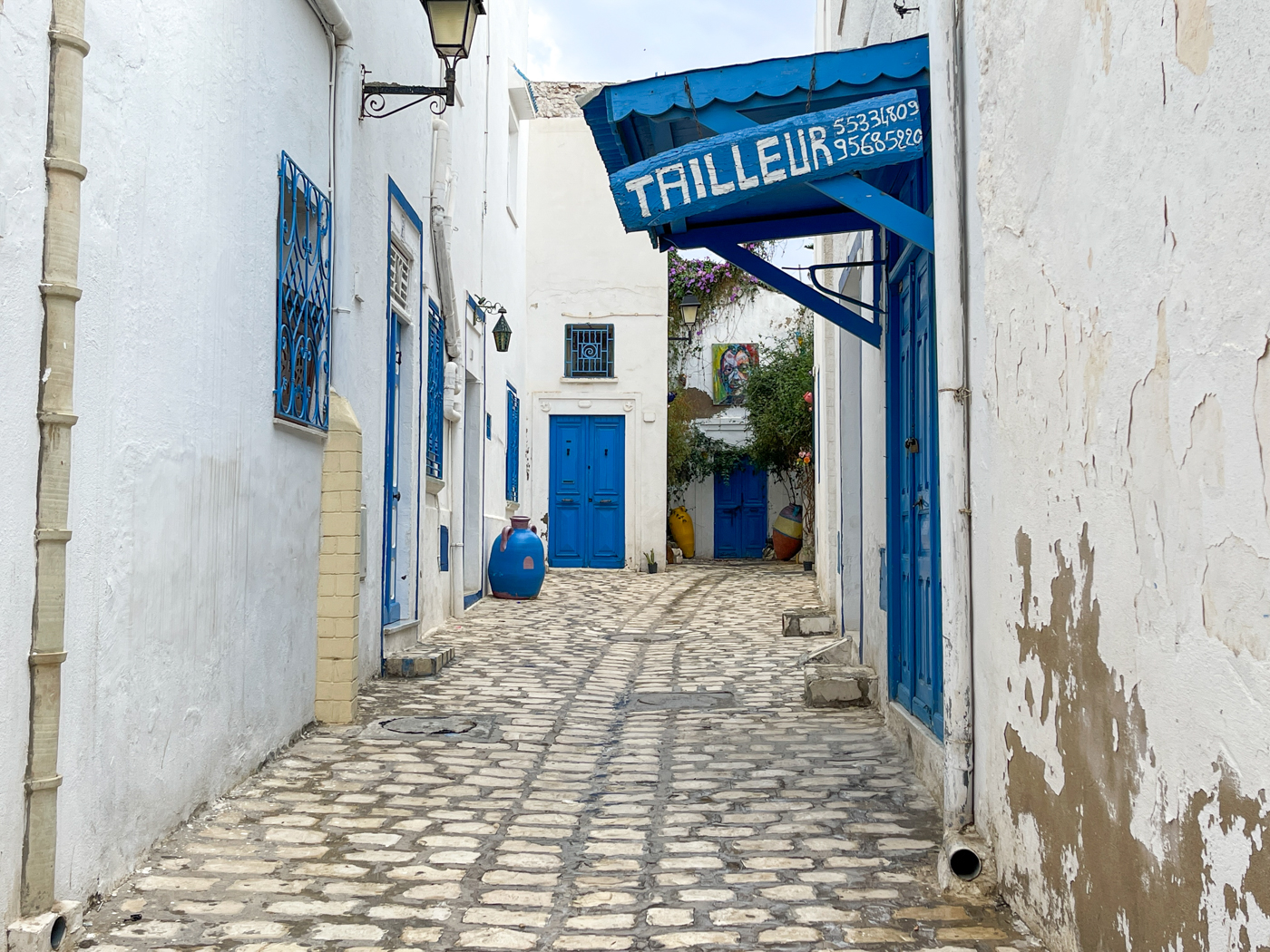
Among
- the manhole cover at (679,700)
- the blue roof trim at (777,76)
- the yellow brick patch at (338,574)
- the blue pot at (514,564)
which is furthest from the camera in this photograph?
the blue pot at (514,564)

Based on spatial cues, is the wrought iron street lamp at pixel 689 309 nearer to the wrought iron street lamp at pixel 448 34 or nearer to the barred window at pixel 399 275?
the barred window at pixel 399 275

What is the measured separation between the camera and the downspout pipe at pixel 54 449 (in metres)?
2.81

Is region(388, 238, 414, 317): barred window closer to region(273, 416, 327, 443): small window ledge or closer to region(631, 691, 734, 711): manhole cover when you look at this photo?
region(273, 416, 327, 443): small window ledge

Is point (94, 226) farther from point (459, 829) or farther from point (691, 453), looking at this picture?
point (691, 453)

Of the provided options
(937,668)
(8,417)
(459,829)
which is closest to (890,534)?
(937,668)

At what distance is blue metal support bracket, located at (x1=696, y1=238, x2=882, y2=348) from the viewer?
5.22m

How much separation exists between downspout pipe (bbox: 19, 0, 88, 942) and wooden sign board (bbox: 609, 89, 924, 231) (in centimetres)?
161

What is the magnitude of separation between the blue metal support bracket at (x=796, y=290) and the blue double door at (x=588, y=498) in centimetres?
1144

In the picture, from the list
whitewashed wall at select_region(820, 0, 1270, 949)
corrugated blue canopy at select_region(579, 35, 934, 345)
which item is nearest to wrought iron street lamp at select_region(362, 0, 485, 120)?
corrugated blue canopy at select_region(579, 35, 934, 345)

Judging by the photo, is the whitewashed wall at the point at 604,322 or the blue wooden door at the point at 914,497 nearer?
the blue wooden door at the point at 914,497

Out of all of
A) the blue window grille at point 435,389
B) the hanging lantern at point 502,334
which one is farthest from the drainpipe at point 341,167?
the hanging lantern at point 502,334

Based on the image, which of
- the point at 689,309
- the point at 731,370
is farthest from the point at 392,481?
the point at 731,370

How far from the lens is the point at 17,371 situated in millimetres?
2736

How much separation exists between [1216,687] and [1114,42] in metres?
1.33
